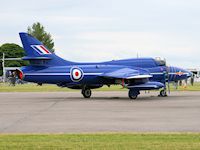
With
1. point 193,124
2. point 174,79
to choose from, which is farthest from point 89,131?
point 174,79

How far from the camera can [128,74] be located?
28.8m

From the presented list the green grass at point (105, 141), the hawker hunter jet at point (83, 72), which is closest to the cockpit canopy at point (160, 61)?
the hawker hunter jet at point (83, 72)

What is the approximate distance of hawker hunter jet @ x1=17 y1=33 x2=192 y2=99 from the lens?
28922 mm

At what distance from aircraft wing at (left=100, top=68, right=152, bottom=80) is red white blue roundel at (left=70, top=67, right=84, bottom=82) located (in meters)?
1.33

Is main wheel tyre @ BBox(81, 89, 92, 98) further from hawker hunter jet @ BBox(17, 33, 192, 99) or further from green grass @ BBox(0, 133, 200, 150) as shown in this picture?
green grass @ BBox(0, 133, 200, 150)

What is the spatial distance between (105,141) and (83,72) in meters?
19.1

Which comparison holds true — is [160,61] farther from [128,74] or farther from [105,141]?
[105,141]

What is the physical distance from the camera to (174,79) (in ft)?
108

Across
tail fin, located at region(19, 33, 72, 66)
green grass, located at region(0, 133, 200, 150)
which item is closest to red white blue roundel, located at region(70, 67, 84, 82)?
tail fin, located at region(19, 33, 72, 66)

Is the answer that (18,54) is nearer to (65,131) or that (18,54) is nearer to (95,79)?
(95,79)

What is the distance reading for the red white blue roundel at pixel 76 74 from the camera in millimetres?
29203

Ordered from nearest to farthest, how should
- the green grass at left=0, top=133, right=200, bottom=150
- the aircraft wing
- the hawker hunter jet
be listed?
the green grass at left=0, top=133, right=200, bottom=150, the aircraft wing, the hawker hunter jet

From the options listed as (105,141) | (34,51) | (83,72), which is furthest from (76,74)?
(105,141)

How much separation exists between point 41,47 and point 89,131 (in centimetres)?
1715
